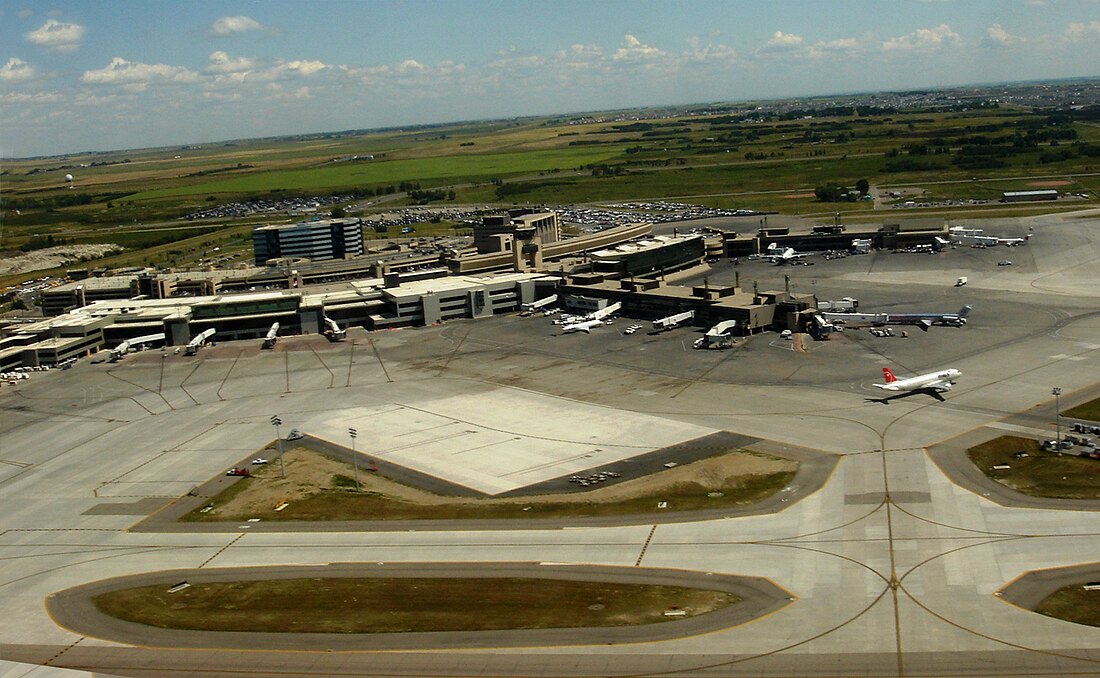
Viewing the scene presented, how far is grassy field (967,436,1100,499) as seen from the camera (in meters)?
65.2

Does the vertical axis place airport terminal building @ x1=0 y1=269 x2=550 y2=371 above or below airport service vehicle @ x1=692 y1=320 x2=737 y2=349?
above

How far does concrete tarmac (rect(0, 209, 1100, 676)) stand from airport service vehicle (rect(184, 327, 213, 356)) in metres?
2.52

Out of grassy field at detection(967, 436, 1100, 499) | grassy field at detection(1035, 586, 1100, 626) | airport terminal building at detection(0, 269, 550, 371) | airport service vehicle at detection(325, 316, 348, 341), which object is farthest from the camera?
airport terminal building at detection(0, 269, 550, 371)

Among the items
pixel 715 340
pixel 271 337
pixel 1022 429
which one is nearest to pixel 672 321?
pixel 715 340

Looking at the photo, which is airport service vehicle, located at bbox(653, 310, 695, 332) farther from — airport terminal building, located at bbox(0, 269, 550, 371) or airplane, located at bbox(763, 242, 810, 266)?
airplane, located at bbox(763, 242, 810, 266)

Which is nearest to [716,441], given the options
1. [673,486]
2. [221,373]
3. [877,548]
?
[673,486]

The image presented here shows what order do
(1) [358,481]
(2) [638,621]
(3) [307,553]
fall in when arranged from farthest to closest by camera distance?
1. (1) [358,481]
2. (3) [307,553]
3. (2) [638,621]

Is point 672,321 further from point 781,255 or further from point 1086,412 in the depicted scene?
point 781,255

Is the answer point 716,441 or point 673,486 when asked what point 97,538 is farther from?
point 716,441

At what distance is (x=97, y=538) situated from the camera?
6925cm

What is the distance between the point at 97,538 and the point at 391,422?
30860 millimetres

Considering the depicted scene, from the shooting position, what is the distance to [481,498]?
237 ft

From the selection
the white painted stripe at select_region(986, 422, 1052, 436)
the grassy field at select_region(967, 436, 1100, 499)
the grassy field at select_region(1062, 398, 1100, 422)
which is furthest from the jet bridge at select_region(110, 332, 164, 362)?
the grassy field at select_region(1062, 398, 1100, 422)

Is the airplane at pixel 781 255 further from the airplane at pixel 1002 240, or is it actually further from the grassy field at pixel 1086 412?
the grassy field at pixel 1086 412
